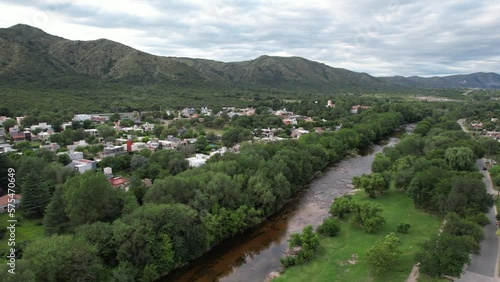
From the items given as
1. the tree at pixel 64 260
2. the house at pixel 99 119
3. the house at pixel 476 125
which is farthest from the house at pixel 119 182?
the house at pixel 476 125

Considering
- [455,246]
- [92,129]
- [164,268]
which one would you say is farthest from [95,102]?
[455,246]

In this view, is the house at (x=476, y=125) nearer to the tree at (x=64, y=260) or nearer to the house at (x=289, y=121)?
the house at (x=289, y=121)

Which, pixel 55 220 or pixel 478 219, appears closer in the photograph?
Result: pixel 478 219

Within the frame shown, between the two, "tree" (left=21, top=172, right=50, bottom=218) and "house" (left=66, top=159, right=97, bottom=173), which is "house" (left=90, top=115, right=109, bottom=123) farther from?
"tree" (left=21, top=172, right=50, bottom=218)

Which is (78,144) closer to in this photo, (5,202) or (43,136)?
(43,136)

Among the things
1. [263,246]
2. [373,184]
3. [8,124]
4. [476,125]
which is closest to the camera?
[263,246]

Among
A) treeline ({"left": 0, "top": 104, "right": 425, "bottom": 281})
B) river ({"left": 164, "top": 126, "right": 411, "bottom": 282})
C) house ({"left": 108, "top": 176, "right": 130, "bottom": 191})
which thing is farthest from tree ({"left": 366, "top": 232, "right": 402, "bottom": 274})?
house ({"left": 108, "top": 176, "right": 130, "bottom": 191})

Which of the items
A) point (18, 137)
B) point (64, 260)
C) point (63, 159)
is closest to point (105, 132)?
point (18, 137)
